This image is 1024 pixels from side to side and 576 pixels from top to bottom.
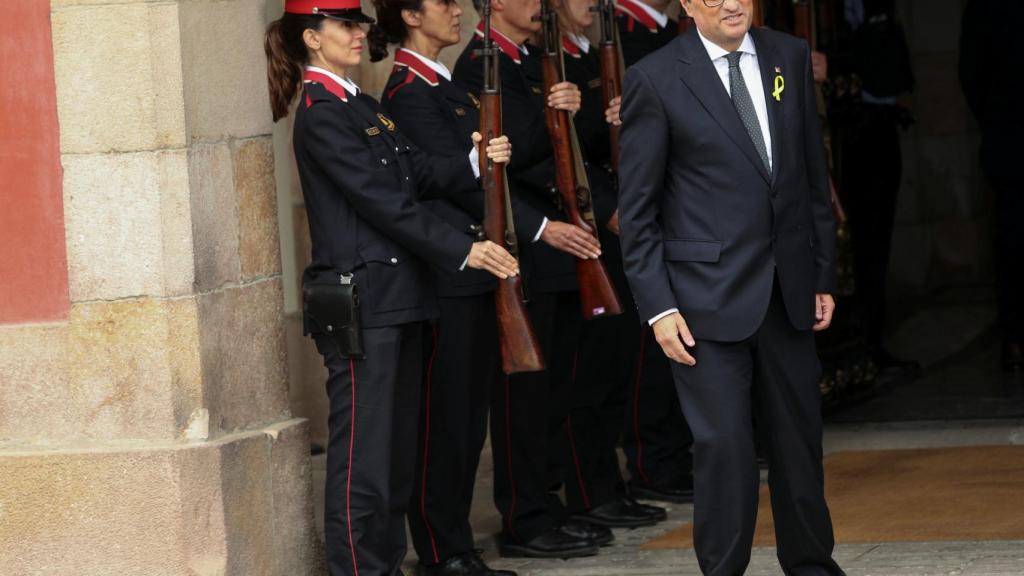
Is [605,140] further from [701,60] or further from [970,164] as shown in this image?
[970,164]

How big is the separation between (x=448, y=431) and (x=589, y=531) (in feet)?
Answer: 2.41

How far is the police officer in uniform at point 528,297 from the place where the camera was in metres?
7.14

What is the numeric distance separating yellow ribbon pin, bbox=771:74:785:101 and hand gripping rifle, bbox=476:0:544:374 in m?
1.13

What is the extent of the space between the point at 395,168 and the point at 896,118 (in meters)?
4.54

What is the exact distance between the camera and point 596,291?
6930 millimetres

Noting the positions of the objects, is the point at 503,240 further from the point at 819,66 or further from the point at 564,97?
the point at 819,66

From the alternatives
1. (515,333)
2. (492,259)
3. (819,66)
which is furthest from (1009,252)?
(492,259)

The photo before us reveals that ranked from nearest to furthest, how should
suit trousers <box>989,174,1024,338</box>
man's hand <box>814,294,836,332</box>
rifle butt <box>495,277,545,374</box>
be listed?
man's hand <box>814,294,836,332</box> → rifle butt <box>495,277,545,374</box> → suit trousers <box>989,174,1024,338</box>

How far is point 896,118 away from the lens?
1023 centimetres

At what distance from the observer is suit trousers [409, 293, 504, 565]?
6.76m

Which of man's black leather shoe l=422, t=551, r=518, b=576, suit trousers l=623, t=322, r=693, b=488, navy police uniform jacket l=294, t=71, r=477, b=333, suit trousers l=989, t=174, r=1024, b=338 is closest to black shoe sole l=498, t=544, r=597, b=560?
man's black leather shoe l=422, t=551, r=518, b=576

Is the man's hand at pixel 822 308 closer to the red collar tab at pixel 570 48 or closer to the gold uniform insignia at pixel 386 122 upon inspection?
the gold uniform insignia at pixel 386 122

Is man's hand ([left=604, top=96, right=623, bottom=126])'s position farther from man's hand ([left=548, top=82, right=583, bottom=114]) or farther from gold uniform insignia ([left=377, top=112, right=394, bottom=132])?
gold uniform insignia ([left=377, top=112, right=394, bottom=132])

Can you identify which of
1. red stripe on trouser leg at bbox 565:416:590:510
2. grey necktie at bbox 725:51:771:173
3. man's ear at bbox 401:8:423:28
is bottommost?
red stripe on trouser leg at bbox 565:416:590:510
